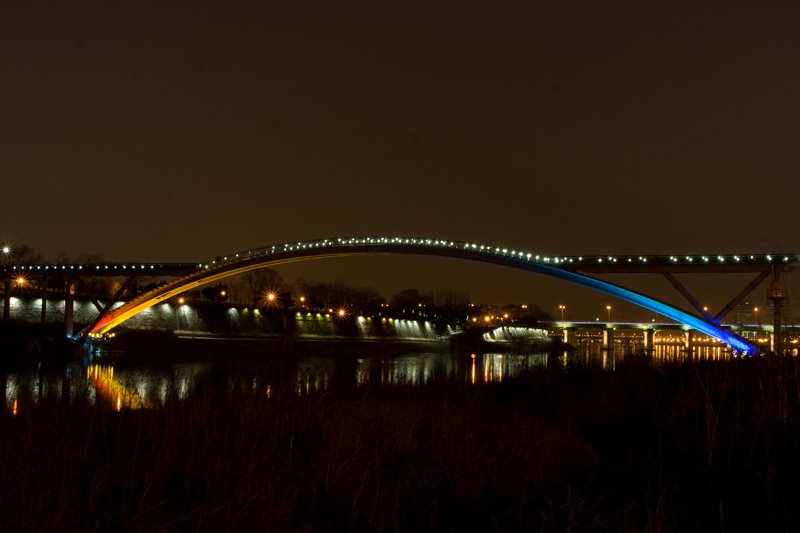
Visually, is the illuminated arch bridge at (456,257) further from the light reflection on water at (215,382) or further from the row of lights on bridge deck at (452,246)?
the light reflection on water at (215,382)

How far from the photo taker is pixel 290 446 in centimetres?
747

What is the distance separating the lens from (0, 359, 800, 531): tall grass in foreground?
18.1 ft

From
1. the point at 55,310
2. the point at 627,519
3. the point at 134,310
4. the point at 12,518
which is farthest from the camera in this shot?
the point at 55,310

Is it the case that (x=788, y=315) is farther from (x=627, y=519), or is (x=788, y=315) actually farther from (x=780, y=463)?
(x=627, y=519)

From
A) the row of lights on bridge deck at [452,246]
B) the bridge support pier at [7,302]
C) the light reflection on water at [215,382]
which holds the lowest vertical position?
the light reflection on water at [215,382]

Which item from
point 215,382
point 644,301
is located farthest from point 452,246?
point 215,382

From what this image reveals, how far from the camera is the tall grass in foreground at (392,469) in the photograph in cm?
550

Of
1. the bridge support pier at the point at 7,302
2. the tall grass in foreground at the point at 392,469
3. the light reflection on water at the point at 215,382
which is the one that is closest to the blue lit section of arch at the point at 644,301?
the light reflection on water at the point at 215,382

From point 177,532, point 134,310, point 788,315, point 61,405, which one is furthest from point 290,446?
point 134,310

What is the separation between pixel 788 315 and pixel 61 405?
1181 centimetres

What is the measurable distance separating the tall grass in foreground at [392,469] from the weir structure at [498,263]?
2479 centimetres

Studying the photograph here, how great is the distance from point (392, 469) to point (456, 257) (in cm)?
4447

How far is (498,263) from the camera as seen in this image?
1989 inches

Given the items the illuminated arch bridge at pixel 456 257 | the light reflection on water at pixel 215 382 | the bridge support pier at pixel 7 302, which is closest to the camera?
the light reflection on water at pixel 215 382
